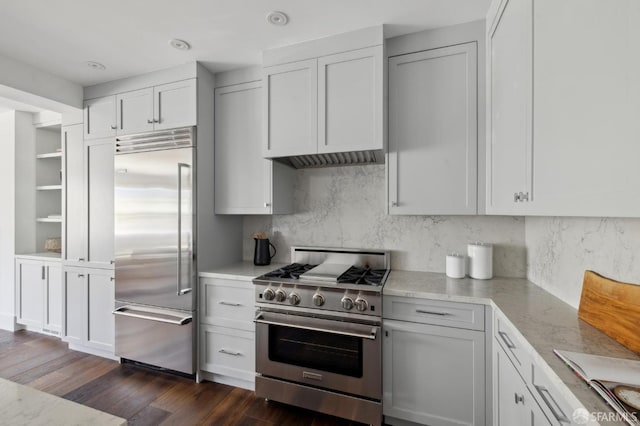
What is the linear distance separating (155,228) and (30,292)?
2345mm

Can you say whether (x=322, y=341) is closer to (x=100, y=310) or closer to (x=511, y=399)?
(x=511, y=399)

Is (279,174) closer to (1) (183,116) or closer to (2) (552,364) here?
(1) (183,116)

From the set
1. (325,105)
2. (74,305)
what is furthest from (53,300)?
(325,105)

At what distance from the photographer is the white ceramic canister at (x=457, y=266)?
2.06m

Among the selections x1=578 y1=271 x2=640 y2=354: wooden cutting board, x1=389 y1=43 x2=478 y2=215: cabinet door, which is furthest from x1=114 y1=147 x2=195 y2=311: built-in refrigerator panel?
x1=578 y1=271 x2=640 y2=354: wooden cutting board

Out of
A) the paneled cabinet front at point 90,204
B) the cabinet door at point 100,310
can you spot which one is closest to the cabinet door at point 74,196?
the paneled cabinet front at point 90,204

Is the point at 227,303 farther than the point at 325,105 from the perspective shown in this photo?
Yes

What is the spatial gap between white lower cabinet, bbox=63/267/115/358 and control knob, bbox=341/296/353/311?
2264mm

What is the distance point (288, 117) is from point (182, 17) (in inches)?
35.7

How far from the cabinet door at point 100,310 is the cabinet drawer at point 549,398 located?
125 inches

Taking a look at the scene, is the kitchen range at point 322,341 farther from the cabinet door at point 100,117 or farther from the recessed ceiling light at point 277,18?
the cabinet door at point 100,117

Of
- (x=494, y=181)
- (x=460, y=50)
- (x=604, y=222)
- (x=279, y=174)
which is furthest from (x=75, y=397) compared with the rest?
(x=460, y=50)

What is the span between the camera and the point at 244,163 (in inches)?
98.1

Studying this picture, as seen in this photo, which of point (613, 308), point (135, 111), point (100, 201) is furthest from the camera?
point (100, 201)
